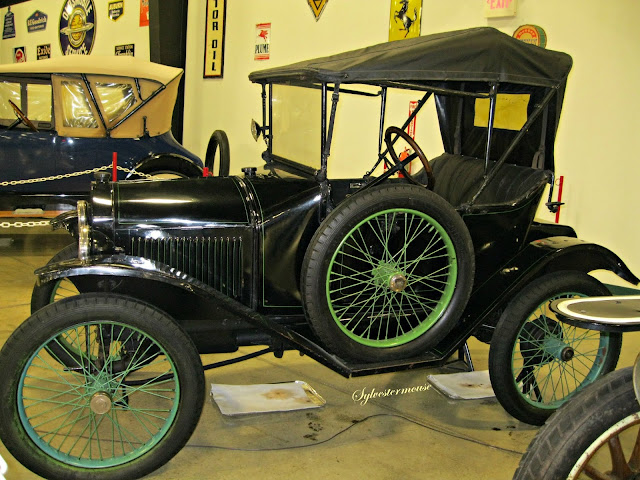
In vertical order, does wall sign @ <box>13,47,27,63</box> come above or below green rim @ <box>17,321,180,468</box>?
above

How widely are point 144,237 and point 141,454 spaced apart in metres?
0.92

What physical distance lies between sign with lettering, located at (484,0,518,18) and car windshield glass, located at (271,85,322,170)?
8.97 ft

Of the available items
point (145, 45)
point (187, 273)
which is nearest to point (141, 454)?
point (187, 273)

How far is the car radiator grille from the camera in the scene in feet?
9.54

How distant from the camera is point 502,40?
10.3ft

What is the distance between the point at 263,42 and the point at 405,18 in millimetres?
2469

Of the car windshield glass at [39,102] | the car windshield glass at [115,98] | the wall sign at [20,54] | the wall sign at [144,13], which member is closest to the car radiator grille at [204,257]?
the car windshield glass at [115,98]

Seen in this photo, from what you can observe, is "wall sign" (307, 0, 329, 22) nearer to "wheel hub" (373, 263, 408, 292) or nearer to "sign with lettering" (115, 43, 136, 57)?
"sign with lettering" (115, 43, 136, 57)

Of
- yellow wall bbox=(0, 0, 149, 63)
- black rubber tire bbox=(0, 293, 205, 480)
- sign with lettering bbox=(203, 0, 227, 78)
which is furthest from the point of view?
yellow wall bbox=(0, 0, 149, 63)

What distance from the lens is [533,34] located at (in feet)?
17.8

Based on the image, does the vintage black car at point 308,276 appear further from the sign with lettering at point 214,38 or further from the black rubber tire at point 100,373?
the sign with lettering at point 214,38

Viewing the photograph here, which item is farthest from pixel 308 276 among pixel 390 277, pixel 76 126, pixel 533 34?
pixel 76 126

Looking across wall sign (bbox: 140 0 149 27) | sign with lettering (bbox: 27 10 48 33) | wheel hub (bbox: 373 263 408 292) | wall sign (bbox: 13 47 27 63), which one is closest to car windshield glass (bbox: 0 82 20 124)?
wall sign (bbox: 140 0 149 27)

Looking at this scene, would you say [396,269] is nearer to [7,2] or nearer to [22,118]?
[22,118]
